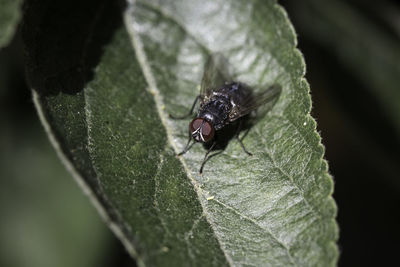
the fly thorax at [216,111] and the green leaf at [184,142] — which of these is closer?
the green leaf at [184,142]

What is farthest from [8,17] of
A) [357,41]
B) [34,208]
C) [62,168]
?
[357,41]

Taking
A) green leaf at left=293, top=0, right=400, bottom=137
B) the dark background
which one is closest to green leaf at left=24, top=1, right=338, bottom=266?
the dark background

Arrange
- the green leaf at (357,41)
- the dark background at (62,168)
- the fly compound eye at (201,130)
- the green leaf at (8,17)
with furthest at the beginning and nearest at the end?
the green leaf at (357,41)
the dark background at (62,168)
the fly compound eye at (201,130)
the green leaf at (8,17)

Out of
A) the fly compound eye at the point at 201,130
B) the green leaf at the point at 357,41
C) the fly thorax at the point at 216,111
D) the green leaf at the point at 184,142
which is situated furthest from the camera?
the green leaf at the point at 357,41

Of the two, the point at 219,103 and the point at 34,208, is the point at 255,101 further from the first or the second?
the point at 34,208

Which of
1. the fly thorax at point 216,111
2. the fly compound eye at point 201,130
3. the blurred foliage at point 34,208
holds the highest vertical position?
the fly compound eye at point 201,130

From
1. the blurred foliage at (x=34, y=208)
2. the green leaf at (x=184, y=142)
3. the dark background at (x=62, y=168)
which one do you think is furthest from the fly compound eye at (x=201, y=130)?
the blurred foliage at (x=34, y=208)

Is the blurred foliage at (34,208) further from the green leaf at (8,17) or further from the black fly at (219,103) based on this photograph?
the green leaf at (8,17)
